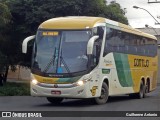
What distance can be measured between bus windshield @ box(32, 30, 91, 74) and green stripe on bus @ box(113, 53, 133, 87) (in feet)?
9.94

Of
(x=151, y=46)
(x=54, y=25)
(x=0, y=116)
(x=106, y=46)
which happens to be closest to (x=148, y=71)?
(x=151, y=46)

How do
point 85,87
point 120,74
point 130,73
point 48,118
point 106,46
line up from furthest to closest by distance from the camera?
point 130,73
point 120,74
point 106,46
point 85,87
point 48,118

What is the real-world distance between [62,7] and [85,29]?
58.3ft

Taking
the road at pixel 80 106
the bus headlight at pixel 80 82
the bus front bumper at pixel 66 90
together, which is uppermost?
the bus headlight at pixel 80 82

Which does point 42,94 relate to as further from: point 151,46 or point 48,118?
point 151,46

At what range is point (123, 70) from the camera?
22.7 meters

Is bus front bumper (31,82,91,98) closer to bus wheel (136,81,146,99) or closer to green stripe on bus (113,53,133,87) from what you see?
green stripe on bus (113,53,133,87)

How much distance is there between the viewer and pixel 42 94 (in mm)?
18672

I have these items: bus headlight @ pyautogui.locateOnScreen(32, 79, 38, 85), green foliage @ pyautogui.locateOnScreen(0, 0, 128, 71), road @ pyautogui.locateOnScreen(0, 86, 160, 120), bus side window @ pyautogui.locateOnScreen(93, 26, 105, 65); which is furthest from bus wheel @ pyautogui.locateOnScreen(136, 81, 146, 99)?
green foliage @ pyautogui.locateOnScreen(0, 0, 128, 71)

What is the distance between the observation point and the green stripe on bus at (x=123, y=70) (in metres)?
22.0

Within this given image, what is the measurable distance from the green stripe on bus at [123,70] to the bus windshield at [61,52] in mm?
3031

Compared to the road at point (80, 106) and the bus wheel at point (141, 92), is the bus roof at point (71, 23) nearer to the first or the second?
the road at point (80, 106)

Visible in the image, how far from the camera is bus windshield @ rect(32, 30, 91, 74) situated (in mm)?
18625

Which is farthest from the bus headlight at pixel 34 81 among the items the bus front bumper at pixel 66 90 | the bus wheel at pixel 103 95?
the bus wheel at pixel 103 95
